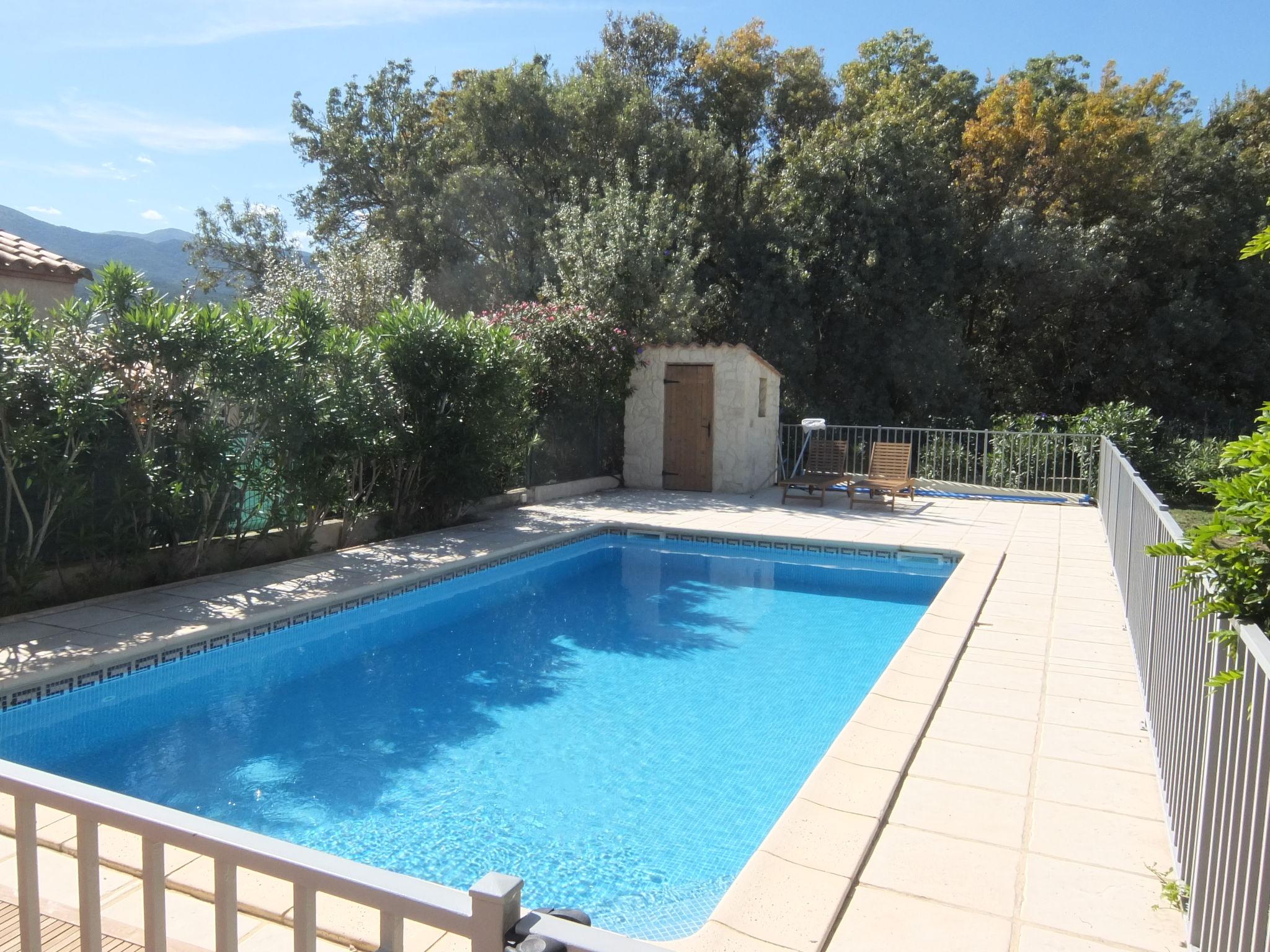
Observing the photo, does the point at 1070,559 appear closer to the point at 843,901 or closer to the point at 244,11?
the point at 843,901

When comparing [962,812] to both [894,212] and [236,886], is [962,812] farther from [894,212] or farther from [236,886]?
[894,212]

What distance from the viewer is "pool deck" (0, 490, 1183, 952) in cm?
281

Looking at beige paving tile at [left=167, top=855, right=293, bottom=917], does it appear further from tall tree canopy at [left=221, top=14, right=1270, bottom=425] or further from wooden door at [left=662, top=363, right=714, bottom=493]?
tall tree canopy at [left=221, top=14, right=1270, bottom=425]

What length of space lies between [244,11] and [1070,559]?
450 inches

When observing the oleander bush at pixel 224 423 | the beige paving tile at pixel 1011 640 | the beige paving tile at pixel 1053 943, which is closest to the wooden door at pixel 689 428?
the oleander bush at pixel 224 423

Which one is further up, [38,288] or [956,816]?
[38,288]

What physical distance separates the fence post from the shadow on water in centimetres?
318

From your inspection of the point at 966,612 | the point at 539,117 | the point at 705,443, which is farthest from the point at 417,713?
the point at 539,117

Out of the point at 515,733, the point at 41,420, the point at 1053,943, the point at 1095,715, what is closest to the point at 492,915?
the point at 1053,943

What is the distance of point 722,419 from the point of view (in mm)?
13844

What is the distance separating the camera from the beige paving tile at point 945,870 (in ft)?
9.80

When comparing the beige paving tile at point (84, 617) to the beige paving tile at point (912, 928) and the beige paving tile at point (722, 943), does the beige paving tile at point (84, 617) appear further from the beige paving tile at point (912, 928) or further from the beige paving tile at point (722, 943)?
the beige paving tile at point (912, 928)

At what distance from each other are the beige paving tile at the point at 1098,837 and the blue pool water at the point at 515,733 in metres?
1.32

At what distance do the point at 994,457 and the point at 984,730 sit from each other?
36.3ft
